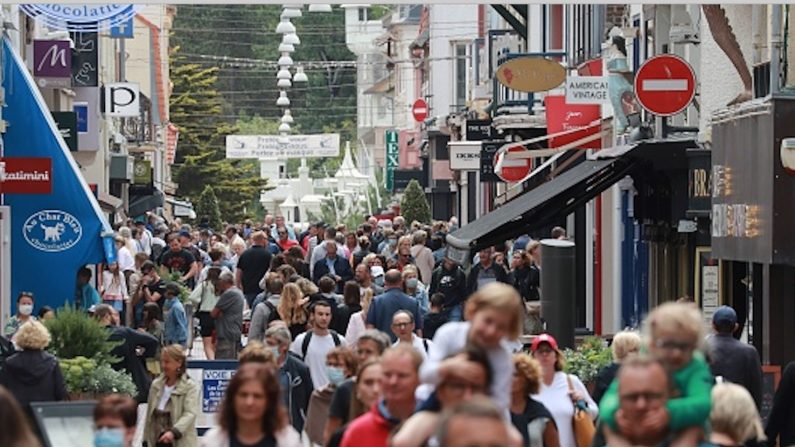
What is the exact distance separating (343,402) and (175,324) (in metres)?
13.8

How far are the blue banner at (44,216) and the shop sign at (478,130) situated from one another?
24125 millimetres

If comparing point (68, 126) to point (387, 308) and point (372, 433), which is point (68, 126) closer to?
point (387, 308)

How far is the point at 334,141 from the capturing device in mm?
102125

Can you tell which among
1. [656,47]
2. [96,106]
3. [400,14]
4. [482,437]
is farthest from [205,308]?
[400,14]

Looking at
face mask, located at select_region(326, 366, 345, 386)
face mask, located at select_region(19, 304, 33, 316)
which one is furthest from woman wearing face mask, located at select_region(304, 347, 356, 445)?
face mask, located at select_region(19, 304, 33, 316)

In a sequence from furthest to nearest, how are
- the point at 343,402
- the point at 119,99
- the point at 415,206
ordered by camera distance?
1. the point at 415,206
2. the point at 119,99
3. the point at 343,402

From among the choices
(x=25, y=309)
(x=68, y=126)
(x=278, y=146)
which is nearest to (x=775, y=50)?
(x=25, y=309)

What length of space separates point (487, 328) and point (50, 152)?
68.1 ft

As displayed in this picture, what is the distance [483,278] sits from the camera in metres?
28.3

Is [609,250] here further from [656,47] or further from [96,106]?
[96,106]

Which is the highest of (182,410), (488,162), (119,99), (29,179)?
(119,99)

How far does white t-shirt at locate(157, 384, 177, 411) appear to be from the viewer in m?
15.1

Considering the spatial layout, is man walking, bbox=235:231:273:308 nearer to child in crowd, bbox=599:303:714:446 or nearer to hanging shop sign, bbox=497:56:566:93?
hanging shop sign, bbox=497:56:566:93

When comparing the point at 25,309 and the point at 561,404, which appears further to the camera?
the point at 25,309
